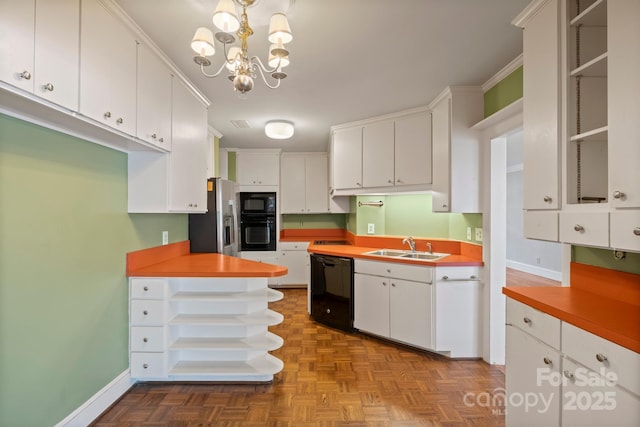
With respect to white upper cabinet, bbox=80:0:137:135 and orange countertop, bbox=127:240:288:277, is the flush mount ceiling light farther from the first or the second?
white upper cabinet, bbox=80:0:137:135

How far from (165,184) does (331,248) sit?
2041mm

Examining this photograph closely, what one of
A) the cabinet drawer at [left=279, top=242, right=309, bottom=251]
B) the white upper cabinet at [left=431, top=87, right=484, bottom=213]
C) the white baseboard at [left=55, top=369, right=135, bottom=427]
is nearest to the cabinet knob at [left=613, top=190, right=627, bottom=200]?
the white upper cabinet at [left=431, top=87, right=484, bottom=213]

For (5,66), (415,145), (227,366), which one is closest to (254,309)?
(227,366)

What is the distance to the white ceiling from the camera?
1641 mm

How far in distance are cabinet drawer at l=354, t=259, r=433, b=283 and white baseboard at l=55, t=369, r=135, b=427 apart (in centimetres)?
217

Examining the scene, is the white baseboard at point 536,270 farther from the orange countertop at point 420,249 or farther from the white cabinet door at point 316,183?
the white cabinet door at point 316,183

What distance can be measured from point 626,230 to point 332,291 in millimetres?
2684

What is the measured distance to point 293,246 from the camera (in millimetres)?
5098

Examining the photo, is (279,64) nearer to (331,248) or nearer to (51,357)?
(51,357)

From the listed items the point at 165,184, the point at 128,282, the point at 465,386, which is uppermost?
the point at 165,184

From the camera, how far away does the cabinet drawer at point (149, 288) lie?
219 centimetres

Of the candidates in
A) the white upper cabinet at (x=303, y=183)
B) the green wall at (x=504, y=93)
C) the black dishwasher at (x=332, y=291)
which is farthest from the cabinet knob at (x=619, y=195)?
the white upper cabinet at (x=303, y=183)

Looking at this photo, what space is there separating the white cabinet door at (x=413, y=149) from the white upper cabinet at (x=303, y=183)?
2.17 meters

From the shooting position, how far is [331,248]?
3.69 m
